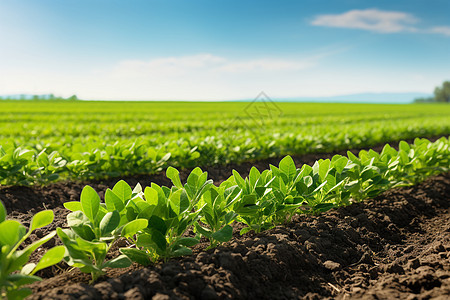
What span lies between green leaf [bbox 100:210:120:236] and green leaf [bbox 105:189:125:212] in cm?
18

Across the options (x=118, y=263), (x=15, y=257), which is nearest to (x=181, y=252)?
(x=118, y=263)

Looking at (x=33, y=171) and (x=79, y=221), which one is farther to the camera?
(x=33, y=171)

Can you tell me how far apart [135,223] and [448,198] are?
449cm

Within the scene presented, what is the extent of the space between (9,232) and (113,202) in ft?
1.97

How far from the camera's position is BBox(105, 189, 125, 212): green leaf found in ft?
6.94

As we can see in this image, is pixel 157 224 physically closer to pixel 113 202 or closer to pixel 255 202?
pixel 113 202

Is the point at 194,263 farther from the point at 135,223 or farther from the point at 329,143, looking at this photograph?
the point at 329,143

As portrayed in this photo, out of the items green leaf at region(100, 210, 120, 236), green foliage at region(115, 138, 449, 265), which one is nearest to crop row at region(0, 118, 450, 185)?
green foliage at region(115, 138, 449, 265)

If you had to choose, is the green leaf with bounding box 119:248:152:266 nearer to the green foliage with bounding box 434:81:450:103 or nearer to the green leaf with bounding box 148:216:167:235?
the green leaf with bounding box 148:216:167:235

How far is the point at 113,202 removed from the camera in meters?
2.12

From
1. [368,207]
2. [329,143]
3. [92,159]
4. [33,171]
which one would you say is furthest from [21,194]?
[329,143]

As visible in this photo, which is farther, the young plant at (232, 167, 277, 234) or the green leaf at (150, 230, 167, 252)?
the young plant at (232, 167, 277, 234)

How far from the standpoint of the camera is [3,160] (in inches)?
153

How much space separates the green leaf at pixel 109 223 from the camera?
1901 millimetres
